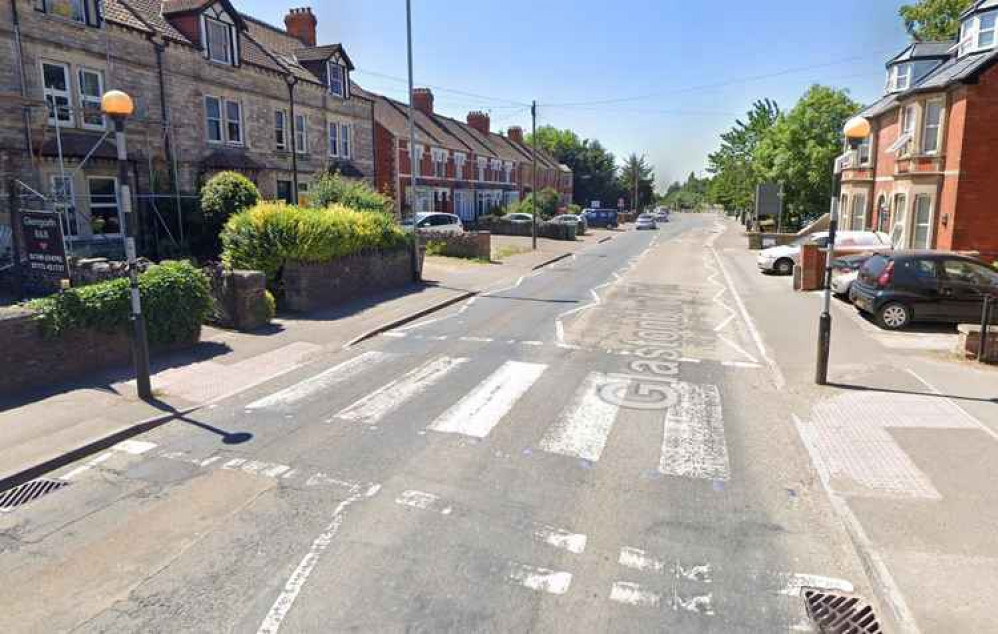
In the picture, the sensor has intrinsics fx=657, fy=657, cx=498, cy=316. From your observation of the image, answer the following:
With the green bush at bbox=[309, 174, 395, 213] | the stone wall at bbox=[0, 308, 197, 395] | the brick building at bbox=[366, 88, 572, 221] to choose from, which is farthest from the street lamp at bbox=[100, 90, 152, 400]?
the brick building at bbox=[366, 88, 572, 221]

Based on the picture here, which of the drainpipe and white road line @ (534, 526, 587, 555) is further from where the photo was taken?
the drainpipe

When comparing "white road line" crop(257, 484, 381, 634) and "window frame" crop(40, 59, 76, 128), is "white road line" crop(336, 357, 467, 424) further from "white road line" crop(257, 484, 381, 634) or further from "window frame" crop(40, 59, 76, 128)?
"window frame" crop(40, 59, 76, 128)

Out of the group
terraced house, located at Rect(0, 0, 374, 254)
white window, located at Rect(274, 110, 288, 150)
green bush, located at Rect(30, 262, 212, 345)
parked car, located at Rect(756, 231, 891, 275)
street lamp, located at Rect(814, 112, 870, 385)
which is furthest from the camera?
white window, located at Rect(274, 110, 288, 150)

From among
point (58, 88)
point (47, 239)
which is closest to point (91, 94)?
point (58, 88)

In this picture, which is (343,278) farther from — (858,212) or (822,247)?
(858,212)

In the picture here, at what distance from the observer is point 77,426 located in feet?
26.1

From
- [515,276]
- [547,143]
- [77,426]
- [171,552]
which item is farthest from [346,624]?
[547,143]

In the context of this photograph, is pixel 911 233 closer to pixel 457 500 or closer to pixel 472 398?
pixel 472 398

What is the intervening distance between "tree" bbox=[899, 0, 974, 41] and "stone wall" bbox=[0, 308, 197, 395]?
174 feet

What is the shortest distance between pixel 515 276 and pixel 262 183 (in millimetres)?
11802

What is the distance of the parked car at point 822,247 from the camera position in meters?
21.9

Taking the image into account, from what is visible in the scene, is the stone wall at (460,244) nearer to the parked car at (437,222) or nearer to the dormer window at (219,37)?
the parked car at (437,222)

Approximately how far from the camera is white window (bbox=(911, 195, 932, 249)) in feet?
80.4

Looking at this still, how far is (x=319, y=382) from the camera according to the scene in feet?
33.5
